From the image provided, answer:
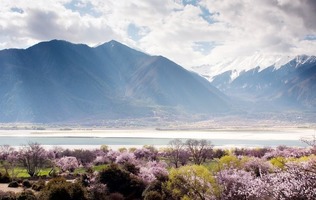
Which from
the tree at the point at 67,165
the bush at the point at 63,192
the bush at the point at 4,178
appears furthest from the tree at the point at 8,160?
the bush at the point at 63,192

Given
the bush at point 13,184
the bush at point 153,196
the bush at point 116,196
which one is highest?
the bush at point 13,184

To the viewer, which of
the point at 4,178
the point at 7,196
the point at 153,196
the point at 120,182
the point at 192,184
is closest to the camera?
the point at 7,196

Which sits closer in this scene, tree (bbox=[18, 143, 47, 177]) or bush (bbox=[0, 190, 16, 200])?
bush (bbox=[0, 190, 16, 200])

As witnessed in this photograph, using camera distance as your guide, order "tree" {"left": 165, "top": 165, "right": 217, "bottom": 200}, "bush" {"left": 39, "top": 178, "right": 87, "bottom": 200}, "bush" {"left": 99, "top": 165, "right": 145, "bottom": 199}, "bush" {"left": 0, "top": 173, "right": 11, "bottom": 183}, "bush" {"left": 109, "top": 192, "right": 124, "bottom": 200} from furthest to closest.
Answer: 1. "bush" {"left": 0, "top": 173, "right": 11, "bottom": 183}
2. "bush" {"left": 99, "top": 165, "right": 145, "bottom": 199}
3. "bush" {"left": 109, "top": 192, "right": 124, "bottom": 200}
4. "tree" {"left": 165, "top": 165, "right": 217, "bottom": 200}
5. "bush" {"left": 39, "top": 178, "right": 87, "bottom": 200}

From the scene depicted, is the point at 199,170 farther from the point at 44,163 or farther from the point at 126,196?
the point at 44,163

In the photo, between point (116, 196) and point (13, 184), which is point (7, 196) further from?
point (13, 184)

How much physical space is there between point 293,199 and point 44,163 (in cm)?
6551

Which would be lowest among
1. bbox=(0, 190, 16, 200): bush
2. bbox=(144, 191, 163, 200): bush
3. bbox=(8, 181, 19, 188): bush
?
bbox=(144, 191, 163, 200): bush

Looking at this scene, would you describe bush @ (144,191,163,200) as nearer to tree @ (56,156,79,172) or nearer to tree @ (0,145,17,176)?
tree @ (56,156,79,172)

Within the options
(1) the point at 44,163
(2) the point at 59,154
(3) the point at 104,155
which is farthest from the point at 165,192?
(2) the point at 59,154

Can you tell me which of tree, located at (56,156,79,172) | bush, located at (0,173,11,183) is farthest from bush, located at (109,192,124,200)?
tree, located at (56,156,79,172)

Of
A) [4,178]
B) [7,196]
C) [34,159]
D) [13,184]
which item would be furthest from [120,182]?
[34,159]

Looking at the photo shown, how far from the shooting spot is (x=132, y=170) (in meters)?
58.6

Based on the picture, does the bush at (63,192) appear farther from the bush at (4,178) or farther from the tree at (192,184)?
the bush at (4,178)
